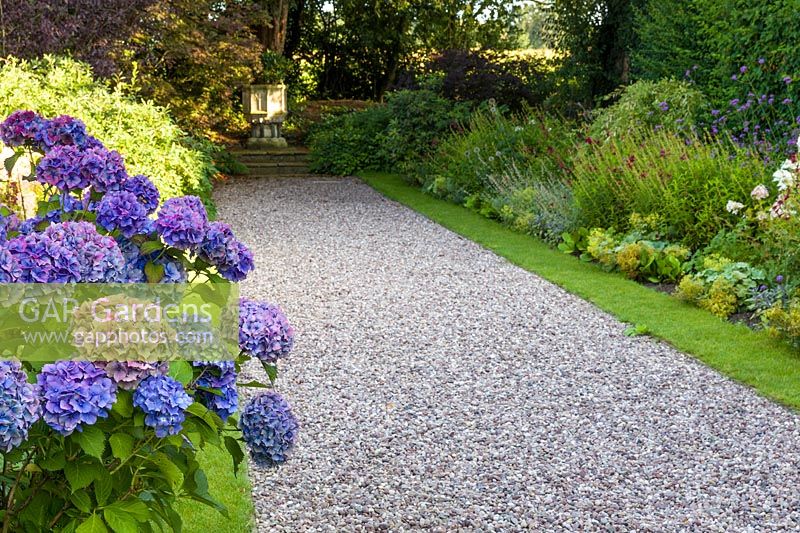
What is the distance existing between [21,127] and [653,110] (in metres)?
8.51

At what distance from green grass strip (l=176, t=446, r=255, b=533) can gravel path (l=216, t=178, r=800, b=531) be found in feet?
0.22

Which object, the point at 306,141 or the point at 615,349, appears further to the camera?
the point at 306,141

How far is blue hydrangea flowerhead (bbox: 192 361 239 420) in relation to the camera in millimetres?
1960

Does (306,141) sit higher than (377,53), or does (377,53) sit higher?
(377,53)

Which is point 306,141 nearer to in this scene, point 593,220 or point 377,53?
point 377,53

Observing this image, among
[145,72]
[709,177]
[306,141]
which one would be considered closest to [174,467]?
[709,177]

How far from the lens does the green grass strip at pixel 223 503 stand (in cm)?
293

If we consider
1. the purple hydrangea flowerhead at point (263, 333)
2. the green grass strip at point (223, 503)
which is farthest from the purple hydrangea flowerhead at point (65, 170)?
the green grass strip at point (223, 503)

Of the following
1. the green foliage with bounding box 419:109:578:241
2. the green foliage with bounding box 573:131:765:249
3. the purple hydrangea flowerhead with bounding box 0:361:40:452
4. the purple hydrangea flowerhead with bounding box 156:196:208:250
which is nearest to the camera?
the purple hydrangea flowerhead with bounding box 0:361:40:452

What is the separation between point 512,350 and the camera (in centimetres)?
502

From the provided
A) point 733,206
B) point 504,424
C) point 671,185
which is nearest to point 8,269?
point 504,424

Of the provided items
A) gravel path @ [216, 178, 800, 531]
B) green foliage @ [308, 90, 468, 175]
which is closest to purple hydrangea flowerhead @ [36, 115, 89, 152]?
gravel path @ [216, 178, 800, 531]

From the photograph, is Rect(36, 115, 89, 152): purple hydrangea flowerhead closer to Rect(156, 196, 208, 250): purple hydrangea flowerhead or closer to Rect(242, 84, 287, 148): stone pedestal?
Rect(156, 196, 208, 250): purple hydrangea flowerhead

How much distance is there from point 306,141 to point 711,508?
13725 millimetres
